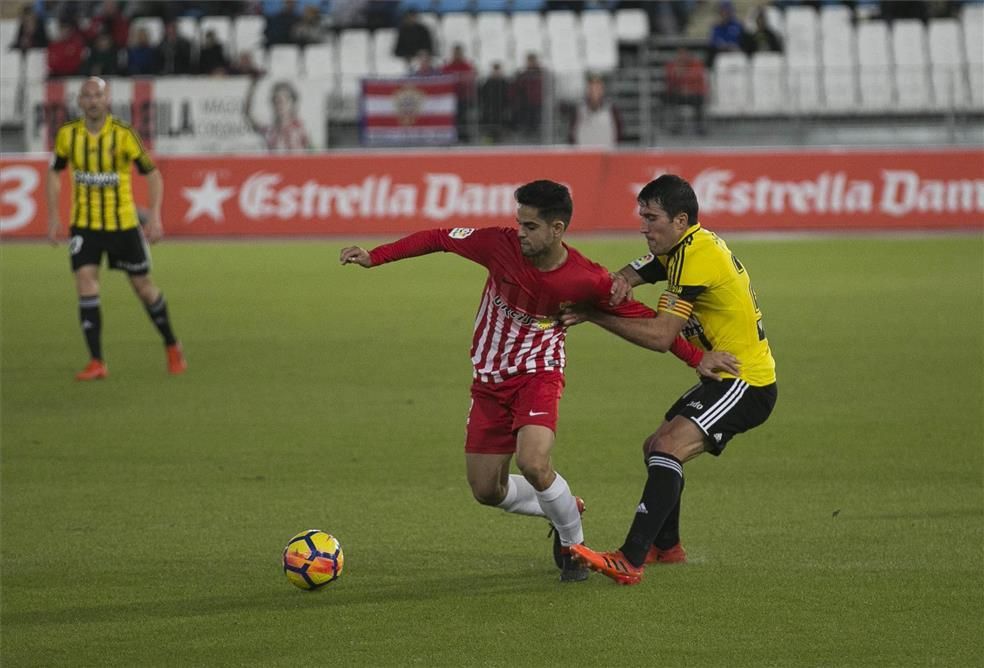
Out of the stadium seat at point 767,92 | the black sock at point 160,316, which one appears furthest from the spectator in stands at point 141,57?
the black sock at point 160,316

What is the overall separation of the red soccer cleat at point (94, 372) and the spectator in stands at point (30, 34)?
52.0 feet

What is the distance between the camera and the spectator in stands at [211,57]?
81.9ft

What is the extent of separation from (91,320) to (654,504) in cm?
681

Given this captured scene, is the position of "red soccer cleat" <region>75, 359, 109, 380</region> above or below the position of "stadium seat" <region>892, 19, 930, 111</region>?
below

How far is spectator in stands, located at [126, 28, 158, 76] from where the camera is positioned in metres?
25.0

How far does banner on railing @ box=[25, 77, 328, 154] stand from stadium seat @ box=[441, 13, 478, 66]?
414 centimetres

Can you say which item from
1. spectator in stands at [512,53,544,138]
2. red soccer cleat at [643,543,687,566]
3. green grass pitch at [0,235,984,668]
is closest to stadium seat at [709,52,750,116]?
spectator in stands at [512,53,544,138]

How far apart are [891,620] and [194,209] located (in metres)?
17.9

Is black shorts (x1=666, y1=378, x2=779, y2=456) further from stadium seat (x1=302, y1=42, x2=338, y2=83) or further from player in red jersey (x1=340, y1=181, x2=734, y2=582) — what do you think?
stadium seat (x1=302, y1=42, x2=338, y2=83)

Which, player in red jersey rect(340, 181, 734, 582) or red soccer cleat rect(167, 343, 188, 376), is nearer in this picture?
player in red jersey rect(340, 181, 734, 582)

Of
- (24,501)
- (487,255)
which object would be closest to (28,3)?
(24,501)

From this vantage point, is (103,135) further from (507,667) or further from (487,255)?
(507,667)

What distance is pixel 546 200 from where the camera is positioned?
19.6ft

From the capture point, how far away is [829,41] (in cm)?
2667
